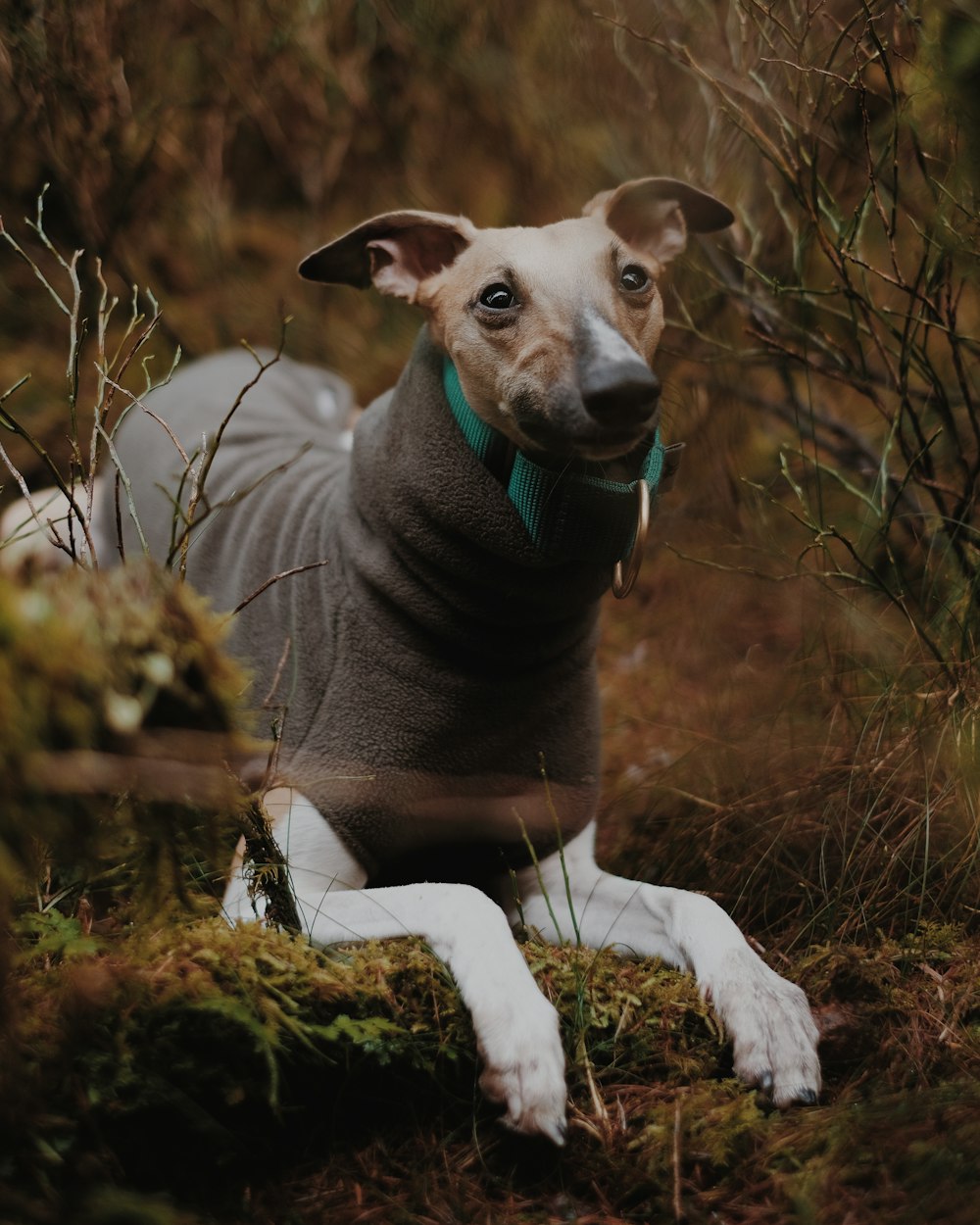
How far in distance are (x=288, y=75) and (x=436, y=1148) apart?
204 inches

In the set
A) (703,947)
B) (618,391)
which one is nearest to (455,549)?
(618,391)

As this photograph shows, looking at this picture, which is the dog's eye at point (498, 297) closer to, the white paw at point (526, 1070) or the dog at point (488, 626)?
the dog at point (488, 626)

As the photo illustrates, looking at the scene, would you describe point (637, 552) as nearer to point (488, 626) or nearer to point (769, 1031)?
point (488, 626)

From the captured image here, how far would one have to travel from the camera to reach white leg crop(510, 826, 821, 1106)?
6.91ft

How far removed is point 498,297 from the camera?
8.25 ft

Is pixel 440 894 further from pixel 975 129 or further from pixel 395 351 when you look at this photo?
pixel 395 351

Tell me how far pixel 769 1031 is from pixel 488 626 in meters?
1.04

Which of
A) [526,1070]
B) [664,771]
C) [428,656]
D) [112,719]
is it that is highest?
[112,719]

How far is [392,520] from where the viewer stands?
8.53ft

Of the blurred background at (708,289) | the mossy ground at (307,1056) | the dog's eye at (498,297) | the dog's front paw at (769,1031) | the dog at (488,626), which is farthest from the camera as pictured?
the blurred background at (708,289)

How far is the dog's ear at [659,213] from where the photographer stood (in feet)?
9.41

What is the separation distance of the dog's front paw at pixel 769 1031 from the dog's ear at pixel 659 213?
1875 mm

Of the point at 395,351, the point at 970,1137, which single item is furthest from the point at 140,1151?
the point at 395,351

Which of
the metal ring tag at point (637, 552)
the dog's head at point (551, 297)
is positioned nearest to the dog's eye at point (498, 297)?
the dog's head at point (551, 297)
